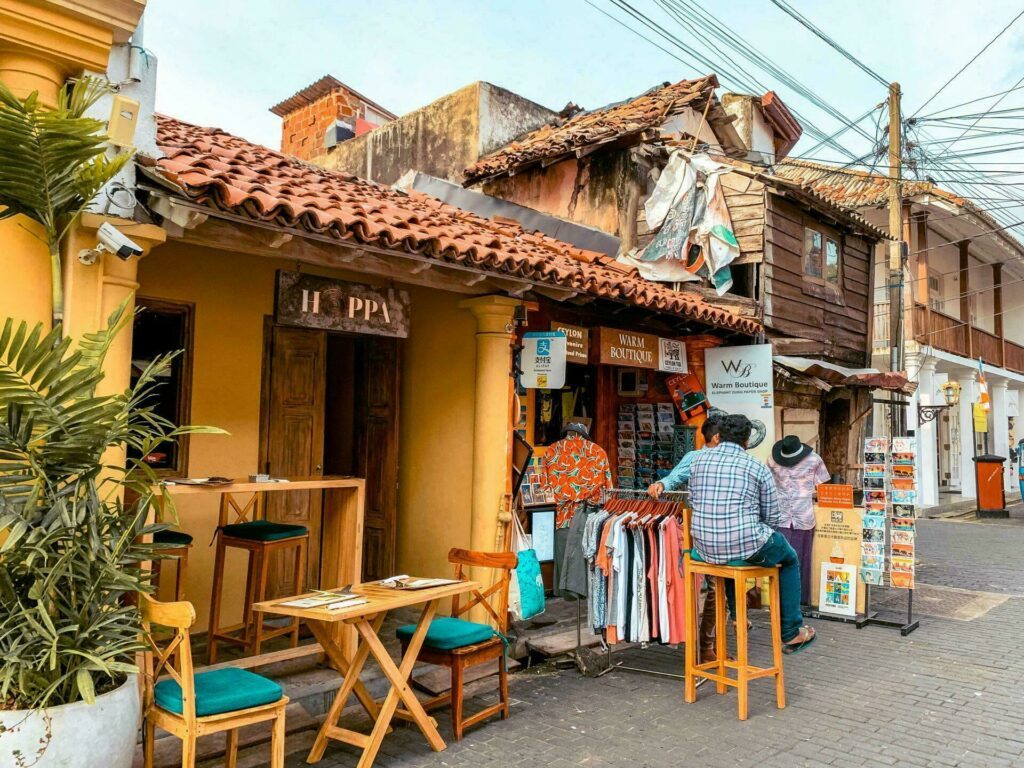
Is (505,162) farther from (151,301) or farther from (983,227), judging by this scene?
(983,227)

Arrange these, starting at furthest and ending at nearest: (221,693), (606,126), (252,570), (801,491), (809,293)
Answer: (809,293) → (606,126) → (801,491) → (252,570) → (221,693)

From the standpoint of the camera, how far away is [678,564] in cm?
550

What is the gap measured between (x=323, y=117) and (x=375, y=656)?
553 inches

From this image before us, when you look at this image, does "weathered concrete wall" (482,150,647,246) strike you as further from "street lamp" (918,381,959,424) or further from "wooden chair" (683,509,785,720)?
"street lamp" (918,381,959,424)

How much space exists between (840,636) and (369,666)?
4349 millimetres

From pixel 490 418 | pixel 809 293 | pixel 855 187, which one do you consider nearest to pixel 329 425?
pixel 490 418

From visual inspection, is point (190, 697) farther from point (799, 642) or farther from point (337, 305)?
point (799, 642)

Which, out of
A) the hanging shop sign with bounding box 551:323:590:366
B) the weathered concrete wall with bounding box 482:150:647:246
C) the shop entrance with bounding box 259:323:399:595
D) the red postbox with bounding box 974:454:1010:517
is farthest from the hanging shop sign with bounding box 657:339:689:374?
the red postbox with bounding box 974:454:1010:517

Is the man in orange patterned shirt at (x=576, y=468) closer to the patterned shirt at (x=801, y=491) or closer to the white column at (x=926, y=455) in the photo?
the patterned shirt at (x=801, y=491)

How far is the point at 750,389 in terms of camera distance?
28.9 feet

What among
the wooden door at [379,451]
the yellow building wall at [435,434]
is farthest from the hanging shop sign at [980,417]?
the wooden door at [379,451]

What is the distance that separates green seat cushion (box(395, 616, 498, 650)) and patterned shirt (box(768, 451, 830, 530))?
405 centimetres

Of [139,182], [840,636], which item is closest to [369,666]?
[139,182]

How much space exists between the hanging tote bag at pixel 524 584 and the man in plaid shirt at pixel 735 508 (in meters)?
1.84
